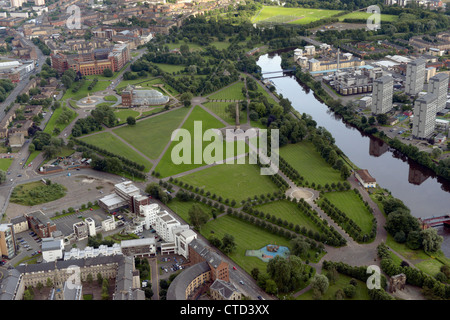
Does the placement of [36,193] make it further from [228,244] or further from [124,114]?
[124,114]

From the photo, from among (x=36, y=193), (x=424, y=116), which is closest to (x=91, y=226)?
(x=36, y=193)

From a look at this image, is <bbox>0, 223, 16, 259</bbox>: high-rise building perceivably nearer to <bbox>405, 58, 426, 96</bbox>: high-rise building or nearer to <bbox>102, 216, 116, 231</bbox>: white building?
<bbox>102, 216, 116, 231</bbox>: white building

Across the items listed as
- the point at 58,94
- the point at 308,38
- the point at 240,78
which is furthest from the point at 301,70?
the point at 58,94

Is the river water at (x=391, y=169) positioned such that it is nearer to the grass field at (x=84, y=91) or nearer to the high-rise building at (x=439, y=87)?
the high-rise building at (x=439, y=87)

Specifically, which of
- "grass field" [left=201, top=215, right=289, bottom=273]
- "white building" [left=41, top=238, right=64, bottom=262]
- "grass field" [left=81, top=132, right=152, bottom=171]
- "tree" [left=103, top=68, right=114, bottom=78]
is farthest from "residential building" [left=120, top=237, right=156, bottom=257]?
"tree" [left=103, top=68, right=114, bottom=78]

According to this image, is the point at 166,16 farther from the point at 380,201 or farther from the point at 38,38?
the point at 380,201
